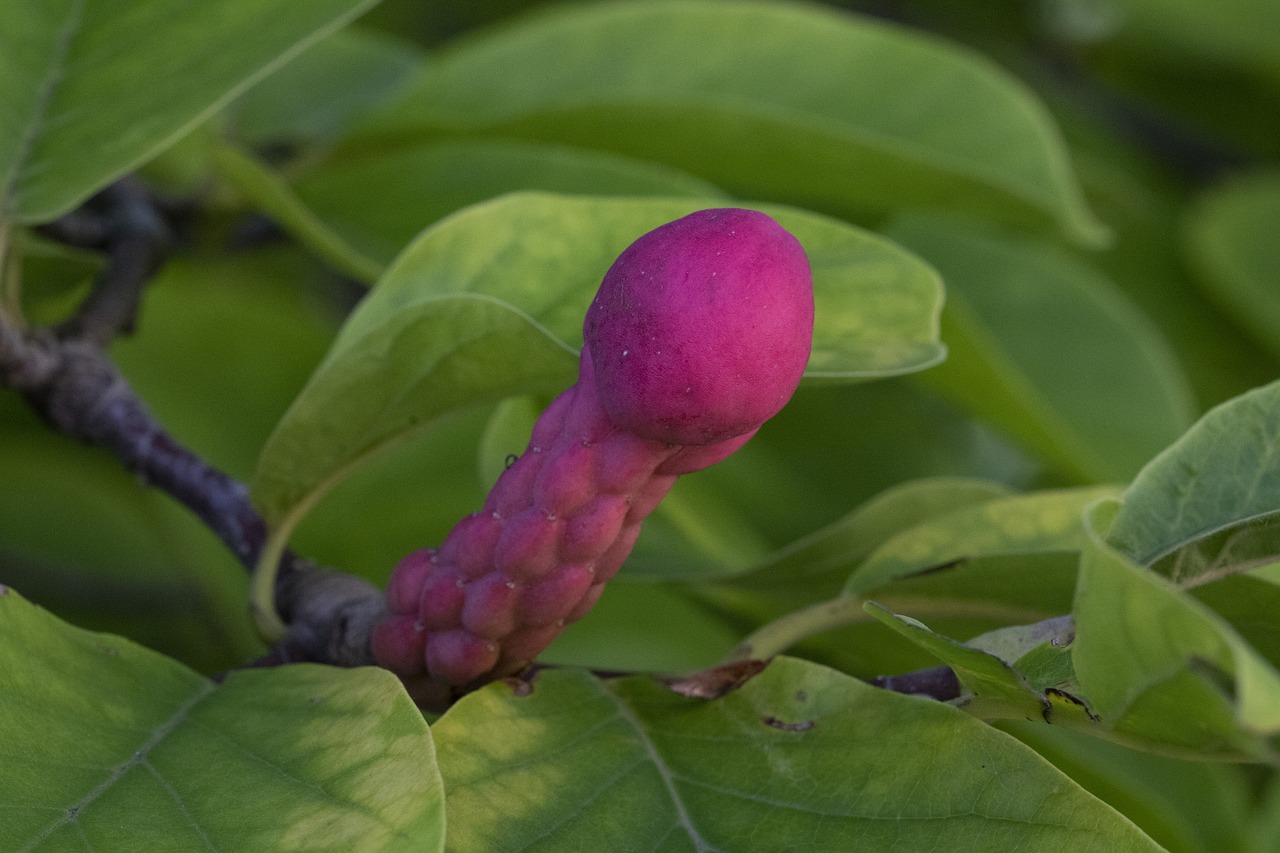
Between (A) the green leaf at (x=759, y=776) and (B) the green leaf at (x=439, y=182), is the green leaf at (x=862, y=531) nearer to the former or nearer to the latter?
(A) the green leaf at (x=759, y=776)

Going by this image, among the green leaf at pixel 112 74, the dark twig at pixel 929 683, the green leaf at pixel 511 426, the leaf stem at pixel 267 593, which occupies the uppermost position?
the green leaf at pixel 112 74

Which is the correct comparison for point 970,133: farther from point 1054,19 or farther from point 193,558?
point 1054,19

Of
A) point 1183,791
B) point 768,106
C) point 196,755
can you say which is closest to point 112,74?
point 196,755

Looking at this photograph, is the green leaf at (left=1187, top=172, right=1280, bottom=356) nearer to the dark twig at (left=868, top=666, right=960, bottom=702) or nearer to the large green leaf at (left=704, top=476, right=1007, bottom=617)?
the large green leaf at (left=704, top=476, right=1007, bottom=617)

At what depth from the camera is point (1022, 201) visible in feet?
4.09

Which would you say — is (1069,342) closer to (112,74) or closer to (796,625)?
(796,625)

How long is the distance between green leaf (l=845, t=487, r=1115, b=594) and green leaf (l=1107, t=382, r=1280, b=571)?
173mm

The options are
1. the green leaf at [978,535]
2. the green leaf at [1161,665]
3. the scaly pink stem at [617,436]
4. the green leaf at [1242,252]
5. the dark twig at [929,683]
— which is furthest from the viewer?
the green leaf at [1242,252]

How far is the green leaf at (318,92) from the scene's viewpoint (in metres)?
1.48

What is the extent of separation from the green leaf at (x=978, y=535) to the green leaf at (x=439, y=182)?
348mm

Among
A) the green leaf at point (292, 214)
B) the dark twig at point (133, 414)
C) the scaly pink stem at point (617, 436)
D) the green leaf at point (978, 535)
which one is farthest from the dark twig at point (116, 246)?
the green leaf at point (978, 535)

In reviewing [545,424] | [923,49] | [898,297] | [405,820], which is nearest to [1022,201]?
[923,49]

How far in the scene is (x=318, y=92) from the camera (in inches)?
60.5

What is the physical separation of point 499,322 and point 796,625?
265mm
